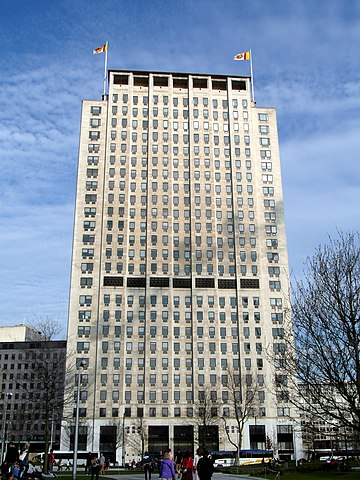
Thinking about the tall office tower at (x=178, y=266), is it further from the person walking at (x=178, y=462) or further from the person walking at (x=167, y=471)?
the person walking at (x=167, y=471)

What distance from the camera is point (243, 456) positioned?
277ft

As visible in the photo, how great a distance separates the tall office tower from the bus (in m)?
4.20

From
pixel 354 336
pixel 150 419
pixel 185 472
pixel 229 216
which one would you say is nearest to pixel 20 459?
pixel 185 472

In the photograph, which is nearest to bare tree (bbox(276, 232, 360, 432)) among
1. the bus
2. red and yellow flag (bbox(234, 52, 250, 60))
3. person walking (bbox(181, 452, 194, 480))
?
person walking (bbox(181, 452, 194, 480))

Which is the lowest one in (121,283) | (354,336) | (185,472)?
(185,472)

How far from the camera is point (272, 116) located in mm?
115812

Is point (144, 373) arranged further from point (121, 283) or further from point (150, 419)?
point (121, 283)

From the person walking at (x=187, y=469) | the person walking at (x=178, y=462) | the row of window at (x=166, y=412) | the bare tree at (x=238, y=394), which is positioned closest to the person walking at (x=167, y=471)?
the person walking at (x=187, y=469)

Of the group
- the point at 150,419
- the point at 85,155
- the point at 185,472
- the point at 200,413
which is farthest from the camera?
the point at 85,155

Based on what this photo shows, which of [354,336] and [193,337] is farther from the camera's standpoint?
[193,337]

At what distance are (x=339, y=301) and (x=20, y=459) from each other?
20285mm

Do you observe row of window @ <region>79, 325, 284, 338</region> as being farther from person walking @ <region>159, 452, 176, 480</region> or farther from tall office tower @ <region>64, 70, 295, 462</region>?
person walking @ <region>159, 452, 176, 480</region>

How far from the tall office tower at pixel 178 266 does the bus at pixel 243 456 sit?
13.8ft

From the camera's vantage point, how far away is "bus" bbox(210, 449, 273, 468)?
7994cm
